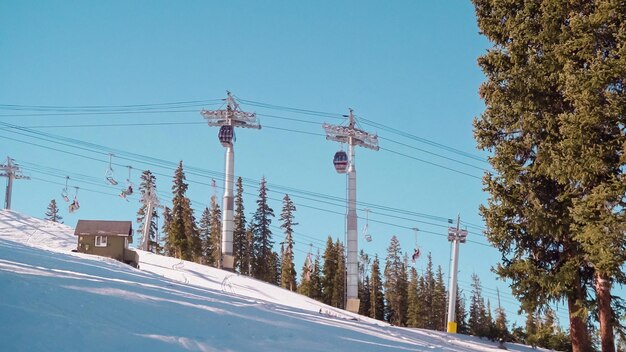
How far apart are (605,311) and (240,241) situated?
64.8 meters

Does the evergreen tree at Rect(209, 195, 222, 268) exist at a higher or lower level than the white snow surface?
higher

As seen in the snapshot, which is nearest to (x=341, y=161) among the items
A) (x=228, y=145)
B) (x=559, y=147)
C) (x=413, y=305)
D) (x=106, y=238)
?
(x=228, y=145)

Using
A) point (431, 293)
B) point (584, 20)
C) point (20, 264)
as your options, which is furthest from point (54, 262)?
point (431, 293)

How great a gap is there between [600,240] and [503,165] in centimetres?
470

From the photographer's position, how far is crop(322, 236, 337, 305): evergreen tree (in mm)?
85000

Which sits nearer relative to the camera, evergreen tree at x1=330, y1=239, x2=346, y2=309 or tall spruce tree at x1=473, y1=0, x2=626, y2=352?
tall spruce tree at x1=473, y1=0, x2=626, y2=352

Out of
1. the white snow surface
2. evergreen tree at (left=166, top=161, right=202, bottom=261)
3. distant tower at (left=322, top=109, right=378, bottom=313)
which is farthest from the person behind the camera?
evergreen tree at (left=166, top=161, right=202, bottom=261)

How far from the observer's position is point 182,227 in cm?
7744

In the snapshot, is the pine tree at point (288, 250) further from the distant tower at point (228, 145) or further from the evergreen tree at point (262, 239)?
the distant tower at point (228, 145)

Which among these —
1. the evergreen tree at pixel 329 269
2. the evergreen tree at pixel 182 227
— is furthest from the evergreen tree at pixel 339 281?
the evergreen tree at pixel 182 227

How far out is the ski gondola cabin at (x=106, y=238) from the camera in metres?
50.5

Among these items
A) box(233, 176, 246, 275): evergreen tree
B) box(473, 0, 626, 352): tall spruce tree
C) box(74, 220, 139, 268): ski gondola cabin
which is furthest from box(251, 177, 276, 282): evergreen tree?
box(473, 0, 626, 352): tall spruce tree

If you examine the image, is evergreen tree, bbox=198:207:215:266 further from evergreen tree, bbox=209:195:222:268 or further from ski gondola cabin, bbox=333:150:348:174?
ski gondola cabin, bbox=333:150:348:174

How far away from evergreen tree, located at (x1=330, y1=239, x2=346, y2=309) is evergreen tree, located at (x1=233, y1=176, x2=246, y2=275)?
1151 centimetres
